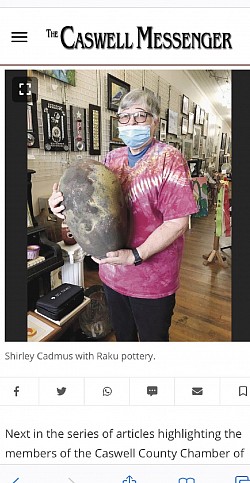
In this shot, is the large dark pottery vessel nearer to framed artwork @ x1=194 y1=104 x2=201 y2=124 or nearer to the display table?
the display table

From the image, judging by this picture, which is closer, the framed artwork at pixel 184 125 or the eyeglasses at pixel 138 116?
the eyeglasses at pixel 138 116

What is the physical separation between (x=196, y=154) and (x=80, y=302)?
0.72 meters

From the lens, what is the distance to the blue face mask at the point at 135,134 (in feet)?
1.35

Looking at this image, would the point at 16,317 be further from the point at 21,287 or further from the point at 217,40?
the point at 217,40

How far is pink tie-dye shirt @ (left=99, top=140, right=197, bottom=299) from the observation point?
16.5 inches

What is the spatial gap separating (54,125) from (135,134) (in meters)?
0.71

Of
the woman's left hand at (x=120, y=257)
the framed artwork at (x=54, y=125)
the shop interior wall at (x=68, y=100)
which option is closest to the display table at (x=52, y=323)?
the woman's left hand at (x=120, y=257)

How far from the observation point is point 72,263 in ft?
3.40

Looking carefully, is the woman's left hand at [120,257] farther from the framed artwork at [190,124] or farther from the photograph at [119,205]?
the framed artwork at [190,124]
